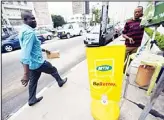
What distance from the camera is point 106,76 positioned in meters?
1.56

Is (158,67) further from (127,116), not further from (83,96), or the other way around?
(83,96)

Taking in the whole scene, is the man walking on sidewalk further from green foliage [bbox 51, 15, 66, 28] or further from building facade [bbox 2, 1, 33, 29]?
green foliage [bbox 51, 15, 66, 28]

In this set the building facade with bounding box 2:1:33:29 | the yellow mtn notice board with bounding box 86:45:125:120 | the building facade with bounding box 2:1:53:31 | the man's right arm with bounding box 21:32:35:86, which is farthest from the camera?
the building facade with bounding box 2:1:33:29

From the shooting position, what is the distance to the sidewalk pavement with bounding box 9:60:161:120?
2133 millimetres

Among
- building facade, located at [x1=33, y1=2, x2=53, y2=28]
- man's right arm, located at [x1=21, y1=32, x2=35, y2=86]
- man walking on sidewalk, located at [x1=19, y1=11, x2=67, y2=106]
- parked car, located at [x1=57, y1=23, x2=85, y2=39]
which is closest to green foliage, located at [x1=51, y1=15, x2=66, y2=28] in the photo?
building facade, located at [x1=33, y1=2, x2=53, y2=28]

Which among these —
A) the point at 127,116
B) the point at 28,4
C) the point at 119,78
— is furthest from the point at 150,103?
the point at 28,4

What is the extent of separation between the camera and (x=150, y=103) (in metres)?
1.37

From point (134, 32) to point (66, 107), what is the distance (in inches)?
80.7

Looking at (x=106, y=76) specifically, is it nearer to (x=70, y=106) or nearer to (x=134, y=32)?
(x=70, y=106)

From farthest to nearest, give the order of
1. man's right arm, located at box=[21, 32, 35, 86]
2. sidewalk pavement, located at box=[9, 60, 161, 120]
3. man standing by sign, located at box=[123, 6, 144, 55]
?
man standing by sign, located at box=[123, 6, 144, 55] < sidewalk pavement, located at box=[9, 60, 161, 120] < man's right arm, located at box=[21, 32, 35, 86]

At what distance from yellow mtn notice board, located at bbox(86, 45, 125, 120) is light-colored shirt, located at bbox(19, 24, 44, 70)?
973 millimetres

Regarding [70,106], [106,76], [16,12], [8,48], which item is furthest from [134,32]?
[16,12]

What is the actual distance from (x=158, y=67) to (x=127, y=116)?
87cm

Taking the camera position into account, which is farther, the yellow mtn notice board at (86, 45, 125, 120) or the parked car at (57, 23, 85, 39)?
the parked car at (57, 23, 85, 39)
